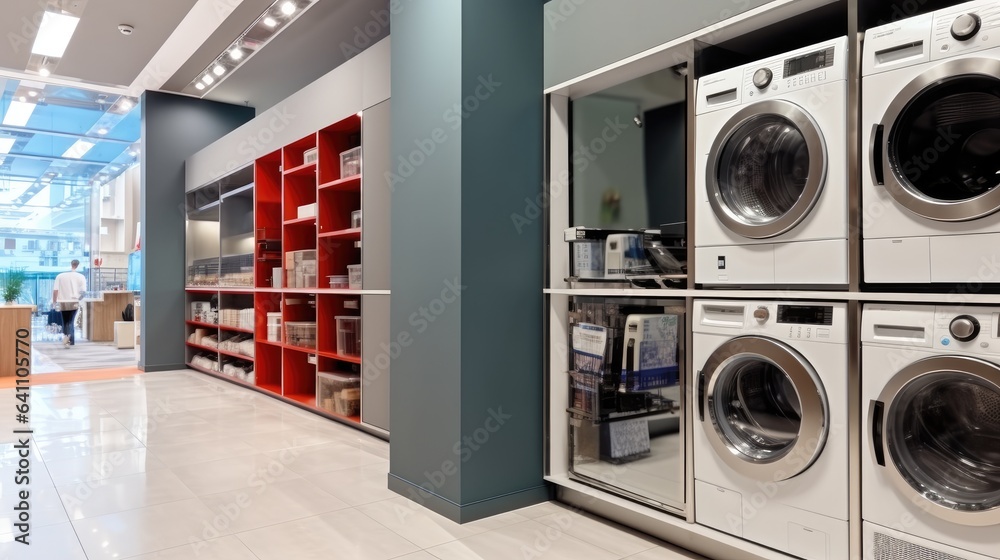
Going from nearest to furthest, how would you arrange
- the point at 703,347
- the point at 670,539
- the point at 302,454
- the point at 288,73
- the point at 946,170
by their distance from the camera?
the point at 946,170 → the point at 703,347 → the point at 670,539 → the point at 302,454 → the point at 288,73

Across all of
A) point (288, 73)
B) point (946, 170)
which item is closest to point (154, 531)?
point (946, 170)

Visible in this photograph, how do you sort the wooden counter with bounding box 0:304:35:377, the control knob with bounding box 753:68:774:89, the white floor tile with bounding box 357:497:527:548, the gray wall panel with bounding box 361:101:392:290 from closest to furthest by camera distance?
the control knob with bounding box 753:68:774:89 < the white floor tile with bounding box 357:497:527:548 < the gray wall panel with bounding box 361:101:392:290 < the wooden counter with bounding box 0:304:35:377

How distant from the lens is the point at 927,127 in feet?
6.27

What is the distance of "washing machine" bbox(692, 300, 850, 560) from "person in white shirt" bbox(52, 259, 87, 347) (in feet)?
38.1

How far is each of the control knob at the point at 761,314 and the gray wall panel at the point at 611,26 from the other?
3.52ft

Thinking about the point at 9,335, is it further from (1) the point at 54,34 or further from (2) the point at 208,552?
(2) the point at 208,552

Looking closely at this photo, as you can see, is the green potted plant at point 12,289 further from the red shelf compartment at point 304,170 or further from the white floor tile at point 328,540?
the white floor tile at point 328,540

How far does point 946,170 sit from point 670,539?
1.67 m

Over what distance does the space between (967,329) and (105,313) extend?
1396 centimetres

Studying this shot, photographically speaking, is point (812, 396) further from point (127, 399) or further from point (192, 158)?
point (192, 158)

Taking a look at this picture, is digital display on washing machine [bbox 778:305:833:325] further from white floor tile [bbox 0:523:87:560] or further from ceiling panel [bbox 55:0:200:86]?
ceiling panel [bbox 55:0:200:86]

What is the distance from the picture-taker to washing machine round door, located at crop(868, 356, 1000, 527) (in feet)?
5.87

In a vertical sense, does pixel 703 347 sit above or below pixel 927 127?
below

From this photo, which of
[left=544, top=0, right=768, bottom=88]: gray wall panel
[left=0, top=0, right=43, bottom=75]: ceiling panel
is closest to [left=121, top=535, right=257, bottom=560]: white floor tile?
[left=544, top=0, right=768, bottom=88]: gray wall panel
